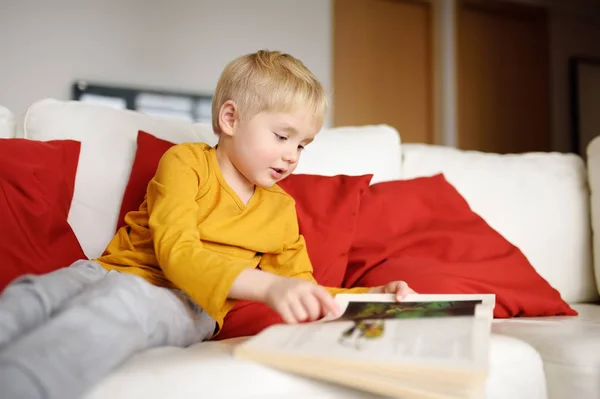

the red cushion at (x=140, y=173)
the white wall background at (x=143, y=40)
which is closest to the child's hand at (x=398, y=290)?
the red cushion at (x=140, y=173)

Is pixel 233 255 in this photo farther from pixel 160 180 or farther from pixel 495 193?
pixel 495 193

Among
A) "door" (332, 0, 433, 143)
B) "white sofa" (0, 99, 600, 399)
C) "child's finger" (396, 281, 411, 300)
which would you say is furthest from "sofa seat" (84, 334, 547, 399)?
"door" (332, 0, 433, 143)

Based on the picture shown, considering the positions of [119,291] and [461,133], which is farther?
[461,133]

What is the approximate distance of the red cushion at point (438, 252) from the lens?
1312 mm

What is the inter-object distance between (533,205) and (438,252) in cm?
48

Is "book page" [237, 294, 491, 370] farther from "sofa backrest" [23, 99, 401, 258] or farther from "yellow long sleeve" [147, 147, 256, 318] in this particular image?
"sofa backrest" [23, 99, 401, 258]

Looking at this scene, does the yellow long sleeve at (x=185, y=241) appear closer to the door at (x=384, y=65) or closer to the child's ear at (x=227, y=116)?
the child's ear at (x=227, y=116)

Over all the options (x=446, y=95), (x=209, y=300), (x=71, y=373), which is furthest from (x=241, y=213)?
(x=446, y=95)

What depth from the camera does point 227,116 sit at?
1.13m

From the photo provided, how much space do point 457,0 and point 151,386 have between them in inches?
172

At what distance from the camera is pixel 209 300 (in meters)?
0.82

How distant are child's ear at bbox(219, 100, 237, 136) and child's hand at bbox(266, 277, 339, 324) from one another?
455 millimetres

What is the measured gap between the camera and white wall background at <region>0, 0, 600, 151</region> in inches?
123

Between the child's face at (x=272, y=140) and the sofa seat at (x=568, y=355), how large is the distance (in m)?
0.52
